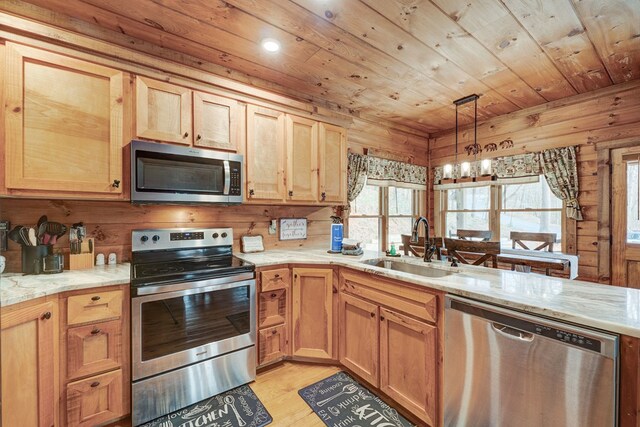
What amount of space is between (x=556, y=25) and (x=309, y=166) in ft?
6.97

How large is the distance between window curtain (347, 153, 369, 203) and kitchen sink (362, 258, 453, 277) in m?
1.22

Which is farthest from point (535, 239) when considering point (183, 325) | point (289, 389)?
point (183, 325)

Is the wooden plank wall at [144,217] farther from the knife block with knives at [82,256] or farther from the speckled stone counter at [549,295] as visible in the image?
the speckled stone counter at [549,295]

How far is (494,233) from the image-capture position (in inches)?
153

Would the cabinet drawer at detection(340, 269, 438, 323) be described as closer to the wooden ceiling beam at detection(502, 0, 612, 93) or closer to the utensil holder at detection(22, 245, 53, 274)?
the wooden ceiling beam at detection(502, 0, 612, 93)

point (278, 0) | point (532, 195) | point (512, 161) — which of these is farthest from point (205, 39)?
point (532, 195)

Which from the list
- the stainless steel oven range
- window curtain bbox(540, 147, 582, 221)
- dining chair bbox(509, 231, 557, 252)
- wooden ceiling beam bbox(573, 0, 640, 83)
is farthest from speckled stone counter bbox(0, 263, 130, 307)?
window curtain bbox(540, 147, 582, 221)

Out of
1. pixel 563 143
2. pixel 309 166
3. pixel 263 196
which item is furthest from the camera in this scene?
pixel 563 143

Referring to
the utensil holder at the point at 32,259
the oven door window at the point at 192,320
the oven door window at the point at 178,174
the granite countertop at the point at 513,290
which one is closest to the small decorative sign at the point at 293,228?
the oven door window at the point at 178,174

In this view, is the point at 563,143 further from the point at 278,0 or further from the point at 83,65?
the point at 83,65

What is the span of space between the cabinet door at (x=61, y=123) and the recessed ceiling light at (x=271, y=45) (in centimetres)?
104

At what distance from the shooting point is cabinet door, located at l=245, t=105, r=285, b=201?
2508mm

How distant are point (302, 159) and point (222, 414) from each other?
2.13 metres

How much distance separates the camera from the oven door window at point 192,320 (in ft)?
5.82
